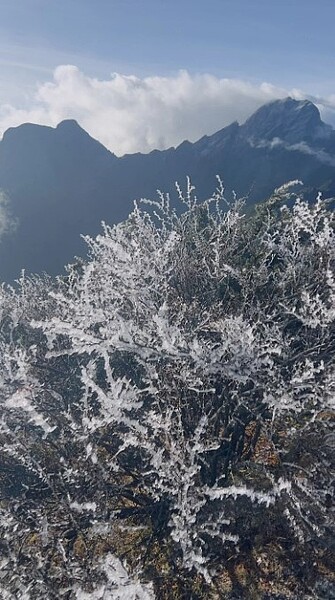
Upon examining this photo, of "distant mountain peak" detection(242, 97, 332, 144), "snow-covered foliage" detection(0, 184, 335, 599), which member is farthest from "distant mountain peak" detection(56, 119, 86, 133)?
"snow-covered foliage" detection(0, 184, 335, 599)

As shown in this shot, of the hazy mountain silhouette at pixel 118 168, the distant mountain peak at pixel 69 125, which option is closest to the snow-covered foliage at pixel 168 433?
the hazy mountain silhouette at pixel 118 168

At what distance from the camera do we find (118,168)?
153 m

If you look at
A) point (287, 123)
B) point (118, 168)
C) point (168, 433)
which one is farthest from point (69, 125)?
point (168, 433)

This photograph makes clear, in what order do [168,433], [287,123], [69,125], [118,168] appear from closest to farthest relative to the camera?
[168,433] < [118,168] < [69,125] < [287,123]

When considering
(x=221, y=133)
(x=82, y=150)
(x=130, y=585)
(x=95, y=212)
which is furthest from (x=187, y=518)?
(x=221, y=133)

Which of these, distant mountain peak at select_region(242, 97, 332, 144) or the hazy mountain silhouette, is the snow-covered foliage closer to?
the hazy mountain silhouette

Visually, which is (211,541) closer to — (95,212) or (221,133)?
(95,212)

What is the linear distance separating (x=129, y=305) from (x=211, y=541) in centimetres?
431

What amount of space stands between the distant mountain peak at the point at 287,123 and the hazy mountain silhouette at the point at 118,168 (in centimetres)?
38

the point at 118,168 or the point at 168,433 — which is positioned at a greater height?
the point at 118,168

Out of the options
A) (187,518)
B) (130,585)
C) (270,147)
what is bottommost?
(130,585)

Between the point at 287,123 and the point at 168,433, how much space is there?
18589 cm

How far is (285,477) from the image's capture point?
19.8 ft

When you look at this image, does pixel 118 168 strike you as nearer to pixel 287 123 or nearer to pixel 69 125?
pixel 69 125
